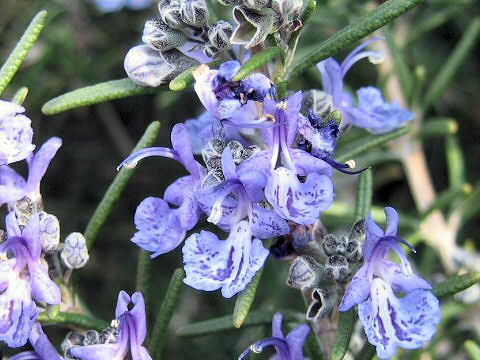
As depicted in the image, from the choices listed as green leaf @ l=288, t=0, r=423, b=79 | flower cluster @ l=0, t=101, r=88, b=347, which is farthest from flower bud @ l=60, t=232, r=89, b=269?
green leaf @ l=288, t=0, r=423, b=79

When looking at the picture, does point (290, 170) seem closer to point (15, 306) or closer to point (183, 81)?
point (183, 81)

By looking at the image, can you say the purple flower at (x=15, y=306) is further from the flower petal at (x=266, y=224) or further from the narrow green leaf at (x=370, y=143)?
the narrow green leaf at (x=370, y=143)

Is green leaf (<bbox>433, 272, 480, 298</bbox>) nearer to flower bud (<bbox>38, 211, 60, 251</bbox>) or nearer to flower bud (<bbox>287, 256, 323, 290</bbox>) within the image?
flower bud (<bbox>287, 256, 323, 290</bbox>)

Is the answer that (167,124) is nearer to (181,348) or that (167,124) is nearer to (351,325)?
(181,348)

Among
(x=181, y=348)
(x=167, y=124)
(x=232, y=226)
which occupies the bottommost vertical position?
(x=181, y=348)

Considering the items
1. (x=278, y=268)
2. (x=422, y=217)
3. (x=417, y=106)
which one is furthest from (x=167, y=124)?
(x=422, y=217)

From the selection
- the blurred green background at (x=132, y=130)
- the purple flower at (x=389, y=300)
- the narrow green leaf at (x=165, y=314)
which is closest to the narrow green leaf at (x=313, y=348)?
the purple flower at (x=389, y=300)
